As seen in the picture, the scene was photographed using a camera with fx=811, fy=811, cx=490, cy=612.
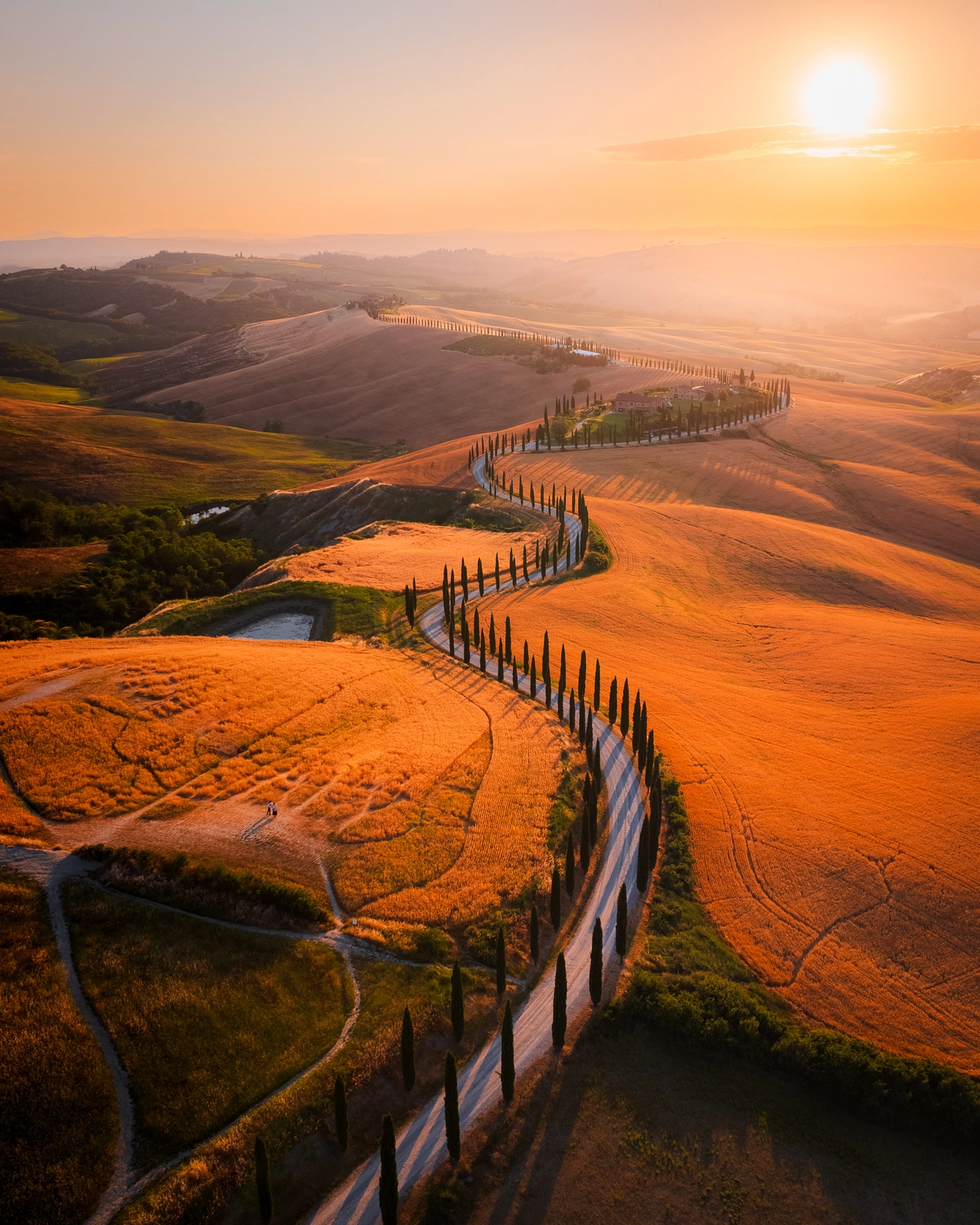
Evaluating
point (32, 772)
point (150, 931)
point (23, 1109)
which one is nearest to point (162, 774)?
point (32, 772)

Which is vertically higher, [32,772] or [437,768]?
[32,772]

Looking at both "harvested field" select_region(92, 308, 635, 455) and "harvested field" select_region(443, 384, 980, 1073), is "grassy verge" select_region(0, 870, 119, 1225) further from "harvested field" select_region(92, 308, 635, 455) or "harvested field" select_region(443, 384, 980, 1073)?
"harvested field" select_region(92, 308, 635, 455)

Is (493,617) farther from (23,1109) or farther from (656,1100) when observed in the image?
(23,1109)

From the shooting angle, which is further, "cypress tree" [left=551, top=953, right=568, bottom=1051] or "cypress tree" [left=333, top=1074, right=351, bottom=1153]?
"cypress tree" [left=551, top=953, right=568, bottom=1051]

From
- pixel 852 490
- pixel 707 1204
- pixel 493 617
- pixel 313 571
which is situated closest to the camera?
pixel 707 1204

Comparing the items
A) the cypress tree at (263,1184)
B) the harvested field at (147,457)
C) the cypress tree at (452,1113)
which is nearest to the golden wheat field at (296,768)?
the cypress tree at (452,1113)

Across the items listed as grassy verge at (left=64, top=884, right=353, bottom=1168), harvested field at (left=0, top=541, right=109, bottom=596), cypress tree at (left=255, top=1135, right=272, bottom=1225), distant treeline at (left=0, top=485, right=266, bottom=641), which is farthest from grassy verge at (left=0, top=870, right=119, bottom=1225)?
harvested field at (left=0, top=541, right=109, bottom=596)

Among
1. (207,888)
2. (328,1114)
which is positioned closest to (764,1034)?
(328,1114)
